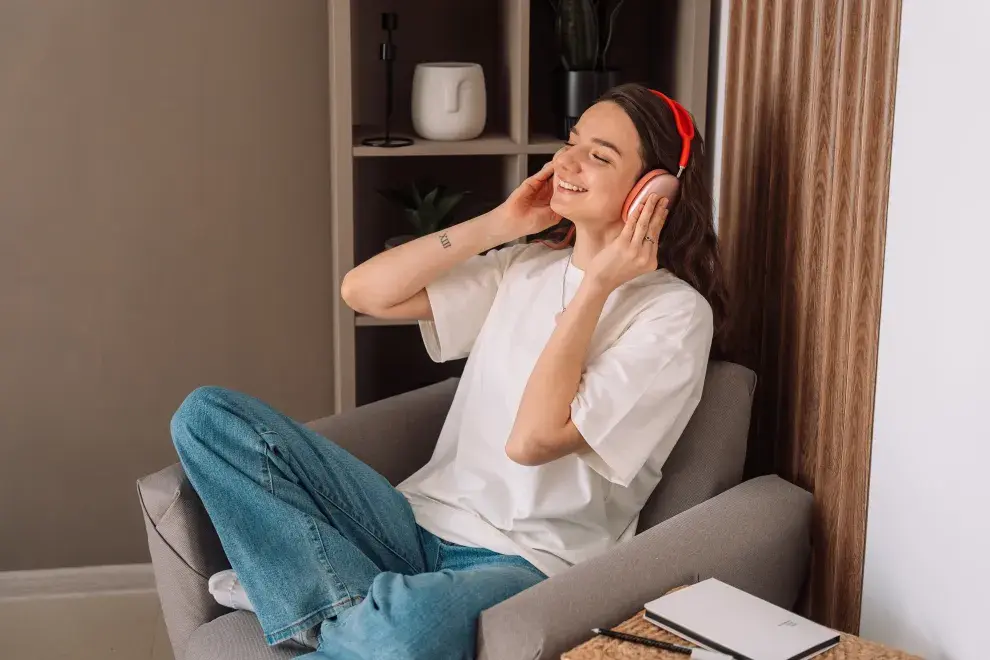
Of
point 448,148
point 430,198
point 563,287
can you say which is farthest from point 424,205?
point 563,287

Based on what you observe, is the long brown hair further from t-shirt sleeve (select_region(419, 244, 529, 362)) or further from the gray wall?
the gray wall

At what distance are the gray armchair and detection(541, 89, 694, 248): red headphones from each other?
1.04 feet

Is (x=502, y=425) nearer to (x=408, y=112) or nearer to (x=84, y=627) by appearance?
(x=408, y=112)

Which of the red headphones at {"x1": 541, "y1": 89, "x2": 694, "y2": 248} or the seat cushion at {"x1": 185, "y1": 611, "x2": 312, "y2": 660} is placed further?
the red headphones at {"x1": 541, "y1": 89, "x2": 694, "y2": 248}

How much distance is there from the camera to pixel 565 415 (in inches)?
63.7

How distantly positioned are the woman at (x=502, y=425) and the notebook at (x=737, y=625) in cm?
22

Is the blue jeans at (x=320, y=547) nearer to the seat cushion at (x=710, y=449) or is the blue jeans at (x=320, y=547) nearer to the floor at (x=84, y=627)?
the seat cushion at (x=710, y=449)

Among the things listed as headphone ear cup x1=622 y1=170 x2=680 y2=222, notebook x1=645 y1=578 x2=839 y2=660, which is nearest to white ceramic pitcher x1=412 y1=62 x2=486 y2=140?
headphone ear cup x1=622 y1=170 x2=680 y2=222

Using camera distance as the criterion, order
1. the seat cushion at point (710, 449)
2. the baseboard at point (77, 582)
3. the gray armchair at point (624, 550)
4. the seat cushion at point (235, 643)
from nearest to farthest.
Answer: the gray armchair at point (624, 550)
the seat cushion at point (235, 643)
the seat cushion at point (710, 449)
the baseboard at point (77, 582)

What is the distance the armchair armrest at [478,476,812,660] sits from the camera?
1.39 m

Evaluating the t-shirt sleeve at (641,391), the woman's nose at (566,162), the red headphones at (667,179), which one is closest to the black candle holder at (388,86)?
the woman's nose at (566,162)

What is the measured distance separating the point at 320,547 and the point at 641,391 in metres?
0.51

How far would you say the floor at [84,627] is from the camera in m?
2.37

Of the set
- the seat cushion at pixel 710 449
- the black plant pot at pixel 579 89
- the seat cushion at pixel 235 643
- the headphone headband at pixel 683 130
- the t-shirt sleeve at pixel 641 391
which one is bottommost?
the seat cushion at pixel 235 643
